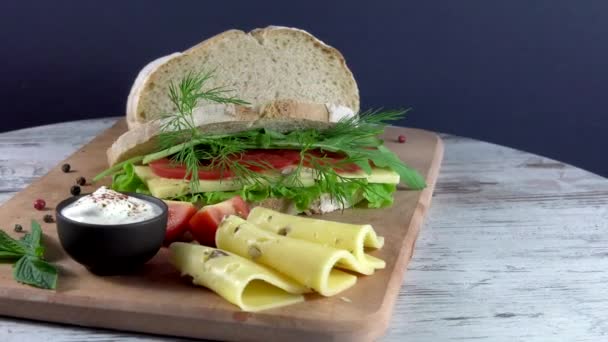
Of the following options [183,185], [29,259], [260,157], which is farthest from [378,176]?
[29,259]

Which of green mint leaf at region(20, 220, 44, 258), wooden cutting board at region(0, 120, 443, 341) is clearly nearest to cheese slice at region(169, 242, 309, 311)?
wooden cutting board at region(0, 120, 443, 341)

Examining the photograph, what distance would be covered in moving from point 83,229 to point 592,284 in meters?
1.41

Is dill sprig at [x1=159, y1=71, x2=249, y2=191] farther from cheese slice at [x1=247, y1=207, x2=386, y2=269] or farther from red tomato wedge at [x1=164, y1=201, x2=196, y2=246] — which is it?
cheese slice at [x1=247, y1=207, x2=386, y2=269]

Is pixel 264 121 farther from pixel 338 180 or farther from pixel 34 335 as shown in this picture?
pixel 34 335

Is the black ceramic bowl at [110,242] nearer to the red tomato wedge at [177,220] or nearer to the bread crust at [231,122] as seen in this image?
the red tomato wedge at [177,220]

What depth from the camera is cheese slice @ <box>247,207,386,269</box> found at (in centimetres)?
249

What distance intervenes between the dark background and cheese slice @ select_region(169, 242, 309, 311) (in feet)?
9.60

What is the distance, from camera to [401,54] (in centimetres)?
523

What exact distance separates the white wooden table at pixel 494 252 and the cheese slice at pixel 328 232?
0.15 m

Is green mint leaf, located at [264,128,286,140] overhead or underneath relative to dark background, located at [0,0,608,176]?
overhead

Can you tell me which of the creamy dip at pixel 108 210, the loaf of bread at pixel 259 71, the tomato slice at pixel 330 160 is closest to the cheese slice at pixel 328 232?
the creamy dip at pixel 108 210

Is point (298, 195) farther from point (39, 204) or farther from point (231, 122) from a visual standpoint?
point (39, 204)

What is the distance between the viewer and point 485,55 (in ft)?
17.2

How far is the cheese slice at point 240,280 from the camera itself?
2.24 metres
